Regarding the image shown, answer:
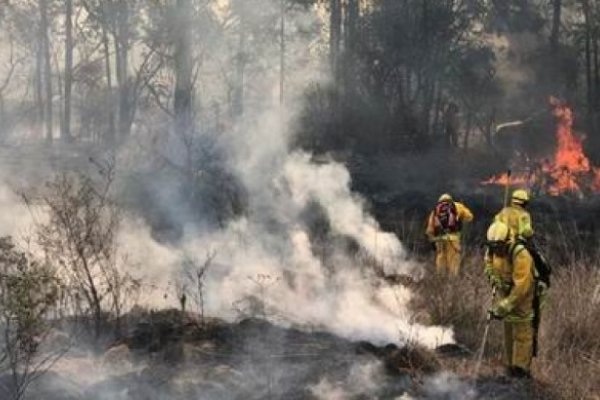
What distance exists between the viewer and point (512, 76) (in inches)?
1319

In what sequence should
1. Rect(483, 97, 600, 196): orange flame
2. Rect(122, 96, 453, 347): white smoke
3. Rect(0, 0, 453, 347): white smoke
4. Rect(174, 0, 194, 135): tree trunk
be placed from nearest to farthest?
Rect(122, 96, 453, 347): white smoke
Rect(0, 0, 453, 347): white smoke
Rect(174, 0, 194, 135): tree trunk
Rect(483, 97, 600, 196): orange flame

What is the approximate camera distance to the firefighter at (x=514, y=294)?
23.2 feet

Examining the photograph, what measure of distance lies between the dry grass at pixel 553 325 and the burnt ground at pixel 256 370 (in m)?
0.30

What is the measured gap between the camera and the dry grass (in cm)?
727

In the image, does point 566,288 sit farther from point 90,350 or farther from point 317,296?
point 90,350

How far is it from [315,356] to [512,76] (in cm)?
2821

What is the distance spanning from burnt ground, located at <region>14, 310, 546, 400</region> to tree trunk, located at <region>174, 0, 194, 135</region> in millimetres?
12245

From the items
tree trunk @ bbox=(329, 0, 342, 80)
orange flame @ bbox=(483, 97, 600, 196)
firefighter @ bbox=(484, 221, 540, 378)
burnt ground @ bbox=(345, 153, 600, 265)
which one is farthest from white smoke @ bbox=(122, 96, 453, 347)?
tree trunk @ bbox=(329, 0, 342, 80)

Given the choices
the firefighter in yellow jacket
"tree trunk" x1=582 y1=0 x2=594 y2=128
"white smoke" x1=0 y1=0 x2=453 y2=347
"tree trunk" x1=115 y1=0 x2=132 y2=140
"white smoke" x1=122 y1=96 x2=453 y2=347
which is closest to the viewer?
"white smoke" x1=122 y1=96 x2=453 y2=347

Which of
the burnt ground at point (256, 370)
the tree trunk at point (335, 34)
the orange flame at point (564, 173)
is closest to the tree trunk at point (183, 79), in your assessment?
the orange flame at point (564, 173)

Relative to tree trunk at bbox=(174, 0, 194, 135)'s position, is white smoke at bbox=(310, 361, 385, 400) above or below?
below

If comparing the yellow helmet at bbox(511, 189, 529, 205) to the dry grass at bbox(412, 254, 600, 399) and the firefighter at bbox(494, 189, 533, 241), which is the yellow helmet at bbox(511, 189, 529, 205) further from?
the dry grass at bbox(412, 254, 600, 399)

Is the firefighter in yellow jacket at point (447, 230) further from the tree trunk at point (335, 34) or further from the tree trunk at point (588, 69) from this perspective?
the tree trunk at point (335, 34)

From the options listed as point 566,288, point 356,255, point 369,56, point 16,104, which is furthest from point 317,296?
point 16,104
